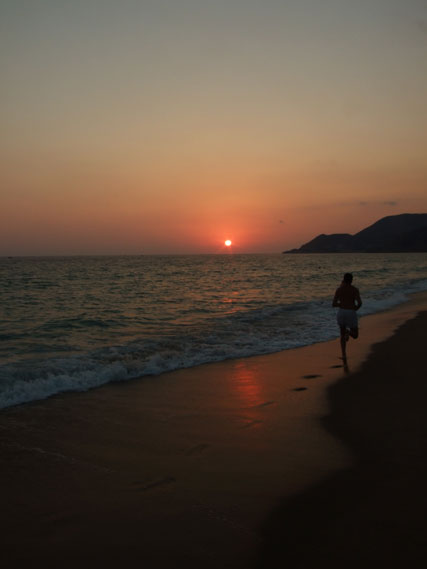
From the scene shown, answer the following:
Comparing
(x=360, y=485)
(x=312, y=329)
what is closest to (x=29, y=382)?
(x=360, y=485)

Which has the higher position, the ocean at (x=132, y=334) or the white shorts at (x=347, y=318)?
the white shorts at (x=347, y=318)

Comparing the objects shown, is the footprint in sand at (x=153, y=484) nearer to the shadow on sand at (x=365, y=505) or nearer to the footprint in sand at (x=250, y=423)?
the shadow on sand at (x=365, y=505)

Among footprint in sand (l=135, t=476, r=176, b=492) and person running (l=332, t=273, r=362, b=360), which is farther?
person running (l=332, t=273, r=362, b=360)

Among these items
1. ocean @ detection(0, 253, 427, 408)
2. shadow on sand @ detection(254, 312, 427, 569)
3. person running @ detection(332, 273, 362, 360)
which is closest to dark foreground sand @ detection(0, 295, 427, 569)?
shadow on sand @ detection(254, 312, 427, 569)

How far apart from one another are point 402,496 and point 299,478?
1011 mm

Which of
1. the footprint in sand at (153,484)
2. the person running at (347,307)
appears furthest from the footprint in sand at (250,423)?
the person running at (347,307)

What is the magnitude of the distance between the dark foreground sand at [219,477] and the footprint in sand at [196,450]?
3cm

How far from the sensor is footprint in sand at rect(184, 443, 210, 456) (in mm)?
5254

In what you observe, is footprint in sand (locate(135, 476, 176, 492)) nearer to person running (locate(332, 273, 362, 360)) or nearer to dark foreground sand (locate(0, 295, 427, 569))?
dark foreground sand (locate(0, 295, 427, 569))

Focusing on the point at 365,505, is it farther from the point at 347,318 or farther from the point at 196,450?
the point at 347,318

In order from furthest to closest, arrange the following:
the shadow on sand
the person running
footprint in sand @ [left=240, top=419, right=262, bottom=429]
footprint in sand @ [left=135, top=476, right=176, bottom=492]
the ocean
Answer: the person running, the ocean, footprint in sand @ [left=240, top=419, right=262, bottom=429], footprint in sand @ [left=135, top=476, right=176, bottom=492], the shadow on sand

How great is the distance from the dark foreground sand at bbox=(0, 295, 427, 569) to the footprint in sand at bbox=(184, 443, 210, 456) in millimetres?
25

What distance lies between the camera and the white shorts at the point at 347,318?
34.8 feet

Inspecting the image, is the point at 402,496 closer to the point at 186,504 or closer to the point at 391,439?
the point at 391,439
